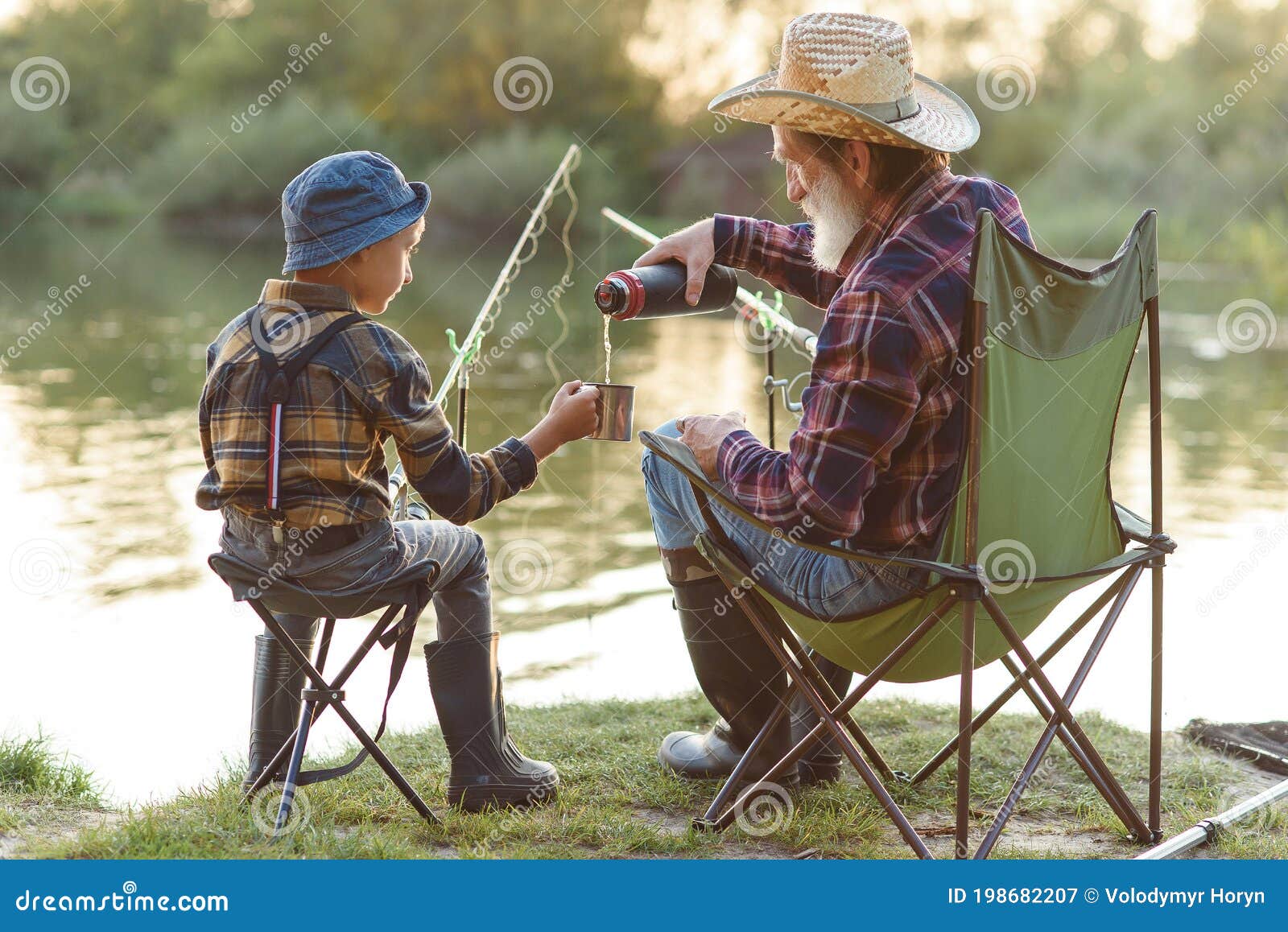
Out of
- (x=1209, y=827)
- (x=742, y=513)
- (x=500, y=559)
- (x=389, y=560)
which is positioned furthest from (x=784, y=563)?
(x=500, y=559)

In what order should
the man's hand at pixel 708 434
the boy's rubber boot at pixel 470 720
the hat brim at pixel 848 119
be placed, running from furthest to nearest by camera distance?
the boy's rubber boot at pixel 470 720
the man's hand at pixel 708 434
the hat brim at pixel 848 119

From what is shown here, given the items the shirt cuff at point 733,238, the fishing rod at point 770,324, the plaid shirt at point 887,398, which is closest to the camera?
the plaid shirt at point 887,398

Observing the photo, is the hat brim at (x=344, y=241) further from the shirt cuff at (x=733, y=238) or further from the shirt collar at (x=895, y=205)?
the shirt collar at (x=895, y=205)

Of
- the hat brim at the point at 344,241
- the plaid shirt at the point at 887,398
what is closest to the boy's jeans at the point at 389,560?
the hat brim at the point at 344,241

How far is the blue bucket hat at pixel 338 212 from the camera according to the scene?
227cm

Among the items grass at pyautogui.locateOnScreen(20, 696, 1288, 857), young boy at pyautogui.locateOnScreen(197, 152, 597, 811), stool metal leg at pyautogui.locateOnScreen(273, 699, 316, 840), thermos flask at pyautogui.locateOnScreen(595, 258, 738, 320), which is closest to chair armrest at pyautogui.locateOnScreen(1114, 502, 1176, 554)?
grass at pyautogui.locateOnScreen(20, 696, 1288, 857)

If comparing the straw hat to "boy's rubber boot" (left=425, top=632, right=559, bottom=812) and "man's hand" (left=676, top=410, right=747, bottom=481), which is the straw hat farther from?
"boy's rubber boot" (left=425, top=632, right=559, bottom=812)

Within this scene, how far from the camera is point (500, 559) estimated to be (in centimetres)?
548

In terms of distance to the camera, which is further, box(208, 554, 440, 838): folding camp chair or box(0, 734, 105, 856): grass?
box(0, 734, 105, 856): grass

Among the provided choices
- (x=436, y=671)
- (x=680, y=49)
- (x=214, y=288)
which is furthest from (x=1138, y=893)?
(x=680, y=49)

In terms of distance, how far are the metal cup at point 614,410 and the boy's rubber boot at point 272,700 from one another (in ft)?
2.36

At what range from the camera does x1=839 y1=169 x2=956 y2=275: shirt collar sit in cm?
217

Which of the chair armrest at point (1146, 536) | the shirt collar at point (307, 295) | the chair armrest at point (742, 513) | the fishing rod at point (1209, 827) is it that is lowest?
the fishing rod at point (1209, 827)

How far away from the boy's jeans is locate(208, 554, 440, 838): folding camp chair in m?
0.03
